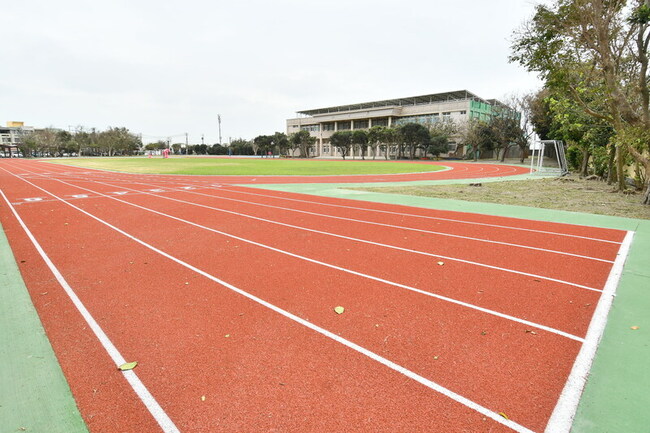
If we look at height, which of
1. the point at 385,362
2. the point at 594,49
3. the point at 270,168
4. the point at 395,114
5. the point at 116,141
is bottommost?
the point at 385,362

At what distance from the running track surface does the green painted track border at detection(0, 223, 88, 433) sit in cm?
11

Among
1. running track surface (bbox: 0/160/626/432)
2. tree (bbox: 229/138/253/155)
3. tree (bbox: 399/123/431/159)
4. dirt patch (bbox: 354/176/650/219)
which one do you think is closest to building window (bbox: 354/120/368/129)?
tree (bbox: 399/123/431/159)

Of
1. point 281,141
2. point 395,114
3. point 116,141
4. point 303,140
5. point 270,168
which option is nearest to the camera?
point 270,168

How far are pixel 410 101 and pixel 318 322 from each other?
84981mm

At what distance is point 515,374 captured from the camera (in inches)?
124

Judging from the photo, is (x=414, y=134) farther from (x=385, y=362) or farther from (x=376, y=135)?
(x=385, y=362)

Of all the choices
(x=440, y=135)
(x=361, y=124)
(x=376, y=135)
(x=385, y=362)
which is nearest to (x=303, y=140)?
(x=361, y=124)

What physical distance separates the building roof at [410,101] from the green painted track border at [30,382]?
74.3 meters

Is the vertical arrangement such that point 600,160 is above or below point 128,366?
above

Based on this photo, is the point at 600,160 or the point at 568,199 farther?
the point at 600,160

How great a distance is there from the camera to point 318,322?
409cm

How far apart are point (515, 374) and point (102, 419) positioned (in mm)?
3409

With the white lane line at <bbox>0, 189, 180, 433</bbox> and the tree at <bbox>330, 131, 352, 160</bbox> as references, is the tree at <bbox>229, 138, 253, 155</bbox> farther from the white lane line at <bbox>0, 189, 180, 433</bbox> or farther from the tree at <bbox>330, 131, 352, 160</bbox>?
the white lane line at <bbox>0, 189, 180, 433</bbox>

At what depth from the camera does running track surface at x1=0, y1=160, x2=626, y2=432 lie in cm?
275
